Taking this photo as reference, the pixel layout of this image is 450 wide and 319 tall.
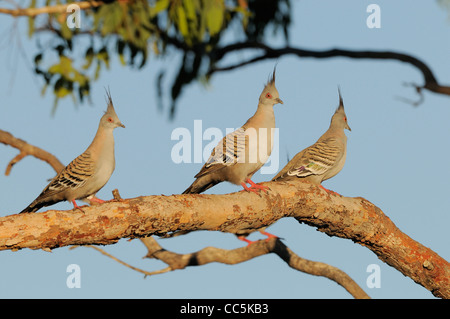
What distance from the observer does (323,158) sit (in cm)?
578

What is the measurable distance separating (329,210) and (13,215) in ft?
7.88

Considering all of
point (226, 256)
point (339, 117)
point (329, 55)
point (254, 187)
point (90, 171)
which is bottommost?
point (226, 256)

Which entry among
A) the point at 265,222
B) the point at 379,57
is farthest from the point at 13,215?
the point at 379,57

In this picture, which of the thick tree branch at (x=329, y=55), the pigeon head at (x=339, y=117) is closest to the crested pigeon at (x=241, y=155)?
the pigeon head at (x=339, y=117)

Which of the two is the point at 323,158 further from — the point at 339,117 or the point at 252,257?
the point at 252,257

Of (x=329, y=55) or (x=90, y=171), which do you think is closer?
(x=90, y=171)

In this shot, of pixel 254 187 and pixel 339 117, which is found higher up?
pixel 339 117

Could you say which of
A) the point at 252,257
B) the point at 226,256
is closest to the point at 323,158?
the point at 252,257

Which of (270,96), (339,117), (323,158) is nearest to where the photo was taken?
(270,96)

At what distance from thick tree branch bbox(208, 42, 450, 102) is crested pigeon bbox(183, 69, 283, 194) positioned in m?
2.07

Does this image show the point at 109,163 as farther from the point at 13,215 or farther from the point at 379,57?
the point at 379,57

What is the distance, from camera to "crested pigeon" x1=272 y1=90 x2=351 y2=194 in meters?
5.69

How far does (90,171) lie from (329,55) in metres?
3.24
